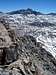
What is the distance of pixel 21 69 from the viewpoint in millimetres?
22703

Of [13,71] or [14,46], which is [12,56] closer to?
[14,46]

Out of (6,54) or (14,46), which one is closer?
(6,54)

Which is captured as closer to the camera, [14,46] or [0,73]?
[0,73]

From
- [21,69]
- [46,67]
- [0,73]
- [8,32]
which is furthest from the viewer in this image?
[46,67]

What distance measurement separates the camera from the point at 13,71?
20.8 metres

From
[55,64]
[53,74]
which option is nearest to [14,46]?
[53,74]

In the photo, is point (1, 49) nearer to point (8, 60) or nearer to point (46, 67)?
point (8, 60)

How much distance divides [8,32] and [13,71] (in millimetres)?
13129

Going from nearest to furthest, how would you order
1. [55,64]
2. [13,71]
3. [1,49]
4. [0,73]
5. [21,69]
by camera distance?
[0,73]
[13,71]
[21,69]
[1,49]
[55,64]

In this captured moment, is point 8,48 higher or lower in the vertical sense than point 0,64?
higher

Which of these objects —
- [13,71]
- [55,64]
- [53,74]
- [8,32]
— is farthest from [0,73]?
[55,64]

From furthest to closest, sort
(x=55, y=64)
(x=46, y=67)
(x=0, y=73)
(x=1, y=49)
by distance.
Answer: (x=55, y=64), (x=46, y=67), (x=1, y=49), (x=0, y=73)

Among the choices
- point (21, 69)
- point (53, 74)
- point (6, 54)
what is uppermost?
point (6, 54)

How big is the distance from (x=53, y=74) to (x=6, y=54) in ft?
65.6
